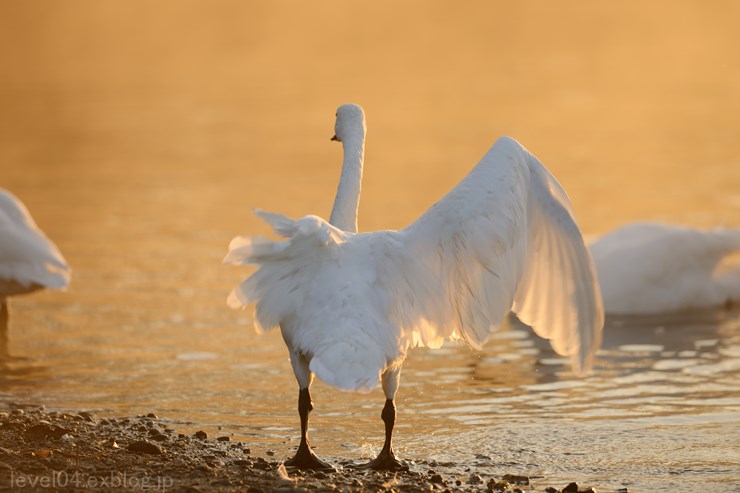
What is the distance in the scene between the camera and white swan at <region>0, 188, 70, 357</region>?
16.0 m

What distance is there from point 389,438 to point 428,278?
3.90 feet

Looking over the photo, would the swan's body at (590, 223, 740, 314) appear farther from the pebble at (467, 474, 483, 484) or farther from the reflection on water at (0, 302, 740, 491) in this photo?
the pebble at (467, 474, 483, 484)

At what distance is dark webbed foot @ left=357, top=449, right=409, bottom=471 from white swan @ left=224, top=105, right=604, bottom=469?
0.01 meters

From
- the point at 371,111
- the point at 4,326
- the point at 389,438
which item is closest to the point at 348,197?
the point at 389,438

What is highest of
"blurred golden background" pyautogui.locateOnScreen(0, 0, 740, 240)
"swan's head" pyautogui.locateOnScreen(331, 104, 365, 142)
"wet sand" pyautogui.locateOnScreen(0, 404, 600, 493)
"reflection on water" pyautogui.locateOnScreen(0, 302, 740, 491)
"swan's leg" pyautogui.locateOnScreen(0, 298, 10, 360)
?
"blurred golden background" pyautogui.locateOnScreen(0, 0, 740, 240)

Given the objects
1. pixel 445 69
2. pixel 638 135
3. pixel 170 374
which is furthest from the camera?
pixel 445 69

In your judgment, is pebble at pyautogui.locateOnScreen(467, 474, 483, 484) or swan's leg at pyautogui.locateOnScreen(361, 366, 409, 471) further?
swan's leg at pyautogui.locateOnScreen(361, 366, 409, 471)

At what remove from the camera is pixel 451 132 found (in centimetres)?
3019

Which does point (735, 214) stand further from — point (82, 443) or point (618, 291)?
point (82, 443)

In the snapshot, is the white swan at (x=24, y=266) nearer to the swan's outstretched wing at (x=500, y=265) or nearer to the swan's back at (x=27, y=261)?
the swan's back at (x=27, y=261)

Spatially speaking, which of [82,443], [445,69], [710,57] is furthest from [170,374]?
[710,57]

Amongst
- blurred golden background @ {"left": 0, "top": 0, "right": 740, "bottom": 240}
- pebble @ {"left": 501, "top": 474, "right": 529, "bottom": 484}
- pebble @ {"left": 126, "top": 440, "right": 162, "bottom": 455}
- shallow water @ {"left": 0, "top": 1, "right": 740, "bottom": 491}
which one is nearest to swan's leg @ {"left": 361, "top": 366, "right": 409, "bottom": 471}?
shallow water @ {"left": 0, "top": 1, "right": 740, "bottom": 491}

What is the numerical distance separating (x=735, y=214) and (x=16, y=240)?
10098 mm

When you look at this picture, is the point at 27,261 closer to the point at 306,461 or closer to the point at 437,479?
the point at 306,461
